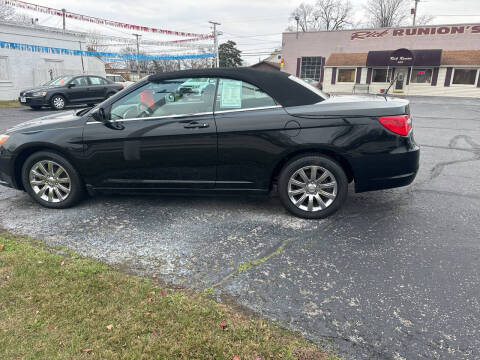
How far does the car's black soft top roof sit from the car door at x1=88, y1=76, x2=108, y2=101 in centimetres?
1337

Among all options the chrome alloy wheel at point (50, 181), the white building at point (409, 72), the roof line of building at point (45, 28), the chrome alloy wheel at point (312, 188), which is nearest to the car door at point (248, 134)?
the chrome alloy wheel at point (312, 188)

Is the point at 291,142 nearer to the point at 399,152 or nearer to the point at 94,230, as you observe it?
the point at 399,152

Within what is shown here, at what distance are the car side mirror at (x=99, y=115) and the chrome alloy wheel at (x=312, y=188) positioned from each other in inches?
87.1

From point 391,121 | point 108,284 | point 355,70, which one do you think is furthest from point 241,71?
point 355,70

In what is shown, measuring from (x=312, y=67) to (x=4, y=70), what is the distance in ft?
97.6

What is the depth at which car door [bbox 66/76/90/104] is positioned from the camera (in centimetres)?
1547

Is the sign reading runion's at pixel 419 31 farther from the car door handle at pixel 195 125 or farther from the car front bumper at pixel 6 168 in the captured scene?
the car front bumper at pixel 6 168

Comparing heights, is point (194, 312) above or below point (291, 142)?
below

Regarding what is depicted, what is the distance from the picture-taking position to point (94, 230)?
3826 mm

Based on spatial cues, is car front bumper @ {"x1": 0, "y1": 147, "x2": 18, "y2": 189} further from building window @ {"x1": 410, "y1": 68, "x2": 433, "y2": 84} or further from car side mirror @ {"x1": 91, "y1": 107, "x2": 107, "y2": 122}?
building window @ {"x1": 410, "y1": 68, "x2": 433, "y2": 84}

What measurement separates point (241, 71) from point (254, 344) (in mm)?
2892

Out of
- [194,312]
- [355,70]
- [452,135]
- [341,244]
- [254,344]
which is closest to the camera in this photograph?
[254,344]

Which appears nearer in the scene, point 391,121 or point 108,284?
point 108,284

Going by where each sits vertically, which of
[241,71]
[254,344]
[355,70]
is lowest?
[254,344]
